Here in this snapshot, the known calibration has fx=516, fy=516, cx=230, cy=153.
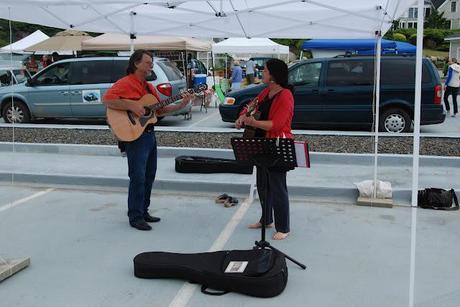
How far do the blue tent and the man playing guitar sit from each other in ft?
55.7

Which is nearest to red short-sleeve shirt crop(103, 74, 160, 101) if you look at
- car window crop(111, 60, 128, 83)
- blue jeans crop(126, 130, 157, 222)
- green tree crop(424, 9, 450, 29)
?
blue jeans crop(126, 130, 157, 222)

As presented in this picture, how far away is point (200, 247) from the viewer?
5.09m

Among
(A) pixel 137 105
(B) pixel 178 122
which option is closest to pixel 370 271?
(A) pixel 137 105

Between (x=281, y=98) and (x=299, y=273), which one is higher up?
(x=281, y=98)

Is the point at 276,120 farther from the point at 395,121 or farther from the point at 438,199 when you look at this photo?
the point at 395,121

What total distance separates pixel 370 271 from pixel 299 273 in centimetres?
62

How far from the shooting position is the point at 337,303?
3906 mm

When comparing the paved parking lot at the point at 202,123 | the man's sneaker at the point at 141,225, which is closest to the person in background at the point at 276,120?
the man's sneaker at the point at 141,225

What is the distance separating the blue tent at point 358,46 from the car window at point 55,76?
12.0 m

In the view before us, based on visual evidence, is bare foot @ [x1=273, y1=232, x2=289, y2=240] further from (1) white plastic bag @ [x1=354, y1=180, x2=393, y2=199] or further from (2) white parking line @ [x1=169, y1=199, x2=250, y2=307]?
(1) white plastic bag @ [x1=354, y1=180, x2=393, y2=199]

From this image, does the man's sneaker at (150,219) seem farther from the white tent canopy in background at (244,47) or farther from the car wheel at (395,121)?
the white tent canopy in background at (244,47)

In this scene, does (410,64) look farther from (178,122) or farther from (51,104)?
(51,104)

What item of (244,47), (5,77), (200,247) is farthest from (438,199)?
(244,47)

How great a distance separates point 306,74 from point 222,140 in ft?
10.8
